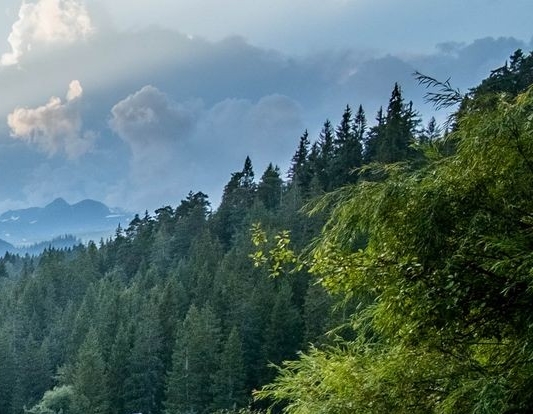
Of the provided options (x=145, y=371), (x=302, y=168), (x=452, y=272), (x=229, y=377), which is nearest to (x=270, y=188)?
(x=302, y=168)

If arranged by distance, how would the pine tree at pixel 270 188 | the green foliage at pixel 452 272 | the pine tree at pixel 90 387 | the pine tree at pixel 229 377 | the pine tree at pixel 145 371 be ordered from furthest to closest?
the pine tree at pixel 270 188, the pine tree at pixel 145 371, the pine tree at pixel 229 377, the pine tree at pixel 90 387, the green foliage at pixel 452 272

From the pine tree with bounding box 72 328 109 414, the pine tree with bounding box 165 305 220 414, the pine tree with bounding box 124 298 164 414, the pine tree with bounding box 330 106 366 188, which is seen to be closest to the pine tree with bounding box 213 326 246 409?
the pine tree with bounding box 165 305 220 414

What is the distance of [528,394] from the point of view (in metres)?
3.00

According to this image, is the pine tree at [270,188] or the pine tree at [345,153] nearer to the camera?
the pine tree at [345,153]

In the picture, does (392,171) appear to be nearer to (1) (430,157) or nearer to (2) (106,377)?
(1) (430,157)

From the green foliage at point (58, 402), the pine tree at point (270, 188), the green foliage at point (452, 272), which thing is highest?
the pine tree at point (270, 188)

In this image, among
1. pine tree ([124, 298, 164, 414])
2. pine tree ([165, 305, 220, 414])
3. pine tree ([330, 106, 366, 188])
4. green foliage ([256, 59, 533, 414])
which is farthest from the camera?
pine tree ([330, 106, 366, 188])

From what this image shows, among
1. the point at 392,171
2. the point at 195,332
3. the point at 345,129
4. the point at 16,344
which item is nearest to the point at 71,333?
the point at 16,344

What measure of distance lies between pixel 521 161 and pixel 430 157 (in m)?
0.82

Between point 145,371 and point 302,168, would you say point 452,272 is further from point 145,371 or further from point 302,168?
point 302,168

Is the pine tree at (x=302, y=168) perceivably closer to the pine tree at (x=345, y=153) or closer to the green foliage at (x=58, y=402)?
the pine tree at (x=345, y=153)

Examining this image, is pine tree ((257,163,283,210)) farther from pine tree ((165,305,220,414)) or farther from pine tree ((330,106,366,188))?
pine tree ((165,305,220,414))

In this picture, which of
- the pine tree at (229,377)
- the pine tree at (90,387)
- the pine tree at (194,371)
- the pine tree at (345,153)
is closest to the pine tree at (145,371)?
the pine tree at (90,387)

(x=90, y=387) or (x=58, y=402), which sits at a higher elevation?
(x=90, y=387)
